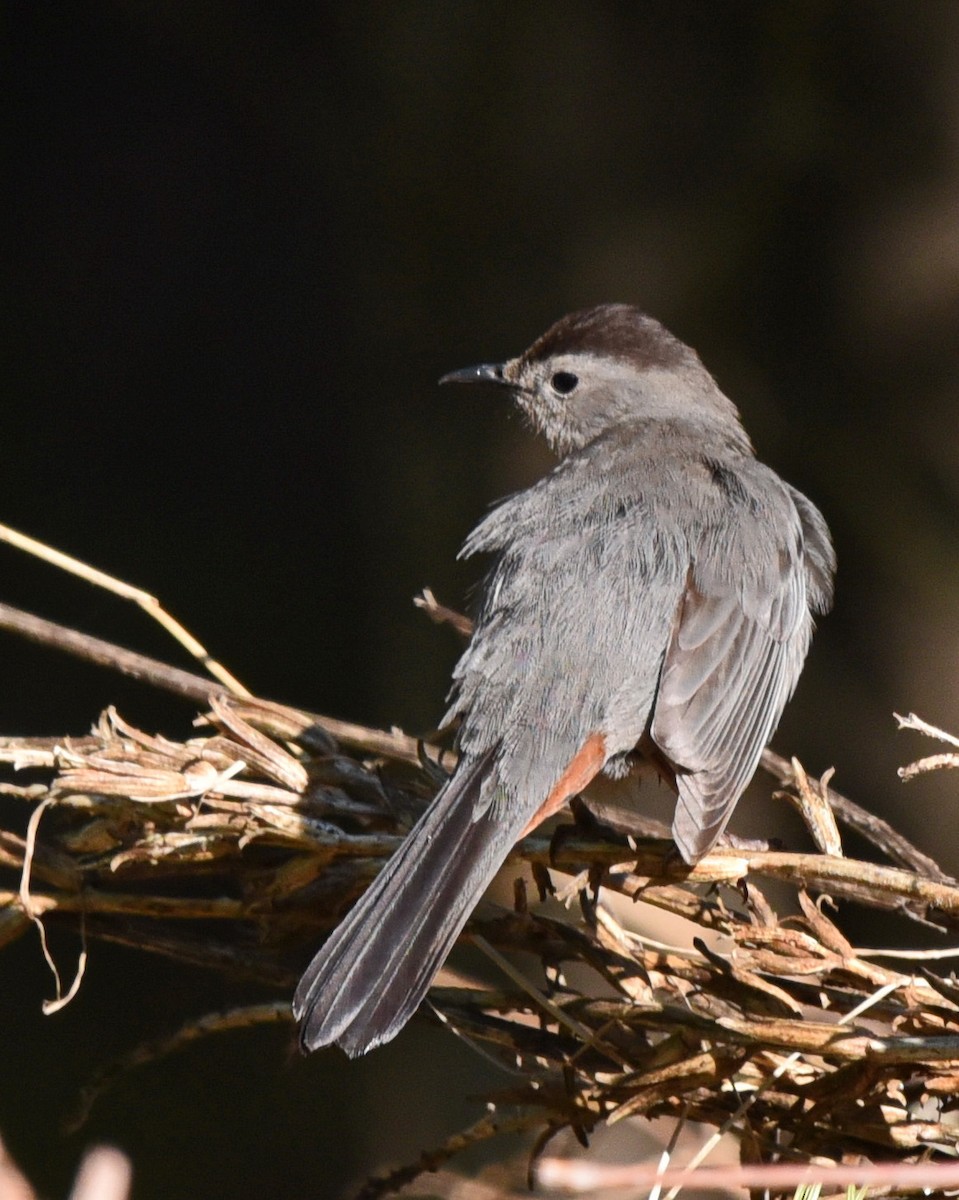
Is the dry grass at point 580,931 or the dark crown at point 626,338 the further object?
the dark crown at point 626,338

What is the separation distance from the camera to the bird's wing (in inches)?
89.5

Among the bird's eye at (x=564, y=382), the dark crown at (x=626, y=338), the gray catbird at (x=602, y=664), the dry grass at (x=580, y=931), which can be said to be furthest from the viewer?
the bird's eye at (x=564, y=382)

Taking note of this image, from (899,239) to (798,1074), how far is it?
2.22 metres

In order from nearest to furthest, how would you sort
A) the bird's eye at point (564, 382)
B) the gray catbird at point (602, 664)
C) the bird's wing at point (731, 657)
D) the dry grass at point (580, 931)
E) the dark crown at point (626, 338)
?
the dry grass at point (580, 931)
the gray catbird at point (602, 664)
the bird's wing at point (731, 657)
the dark crown at point (626, 338)
the bird's eye at point (564, 382)

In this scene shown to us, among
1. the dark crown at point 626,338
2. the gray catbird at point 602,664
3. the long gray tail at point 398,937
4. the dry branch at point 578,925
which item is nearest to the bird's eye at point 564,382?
the dark crown at point 626,338

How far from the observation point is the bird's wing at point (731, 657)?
7.46 feet

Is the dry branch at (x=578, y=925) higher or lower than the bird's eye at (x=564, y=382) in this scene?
lower

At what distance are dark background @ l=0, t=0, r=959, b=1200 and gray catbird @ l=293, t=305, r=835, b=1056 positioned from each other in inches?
23.1

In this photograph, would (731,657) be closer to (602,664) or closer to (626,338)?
(602,664)

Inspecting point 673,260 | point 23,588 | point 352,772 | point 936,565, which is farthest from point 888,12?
point 23,588

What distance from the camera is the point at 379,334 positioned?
4.38 m

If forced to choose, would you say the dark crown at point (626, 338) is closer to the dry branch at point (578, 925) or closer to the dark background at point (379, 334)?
the dark background at point (379, 334)

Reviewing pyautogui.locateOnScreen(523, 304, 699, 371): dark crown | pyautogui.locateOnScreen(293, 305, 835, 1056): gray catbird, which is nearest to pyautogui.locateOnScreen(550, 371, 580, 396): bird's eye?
pyautogui.locateOnScreen(523, 304, 699, 371): dark crown

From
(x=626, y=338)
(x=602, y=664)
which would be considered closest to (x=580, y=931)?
(x=602, y=664)
